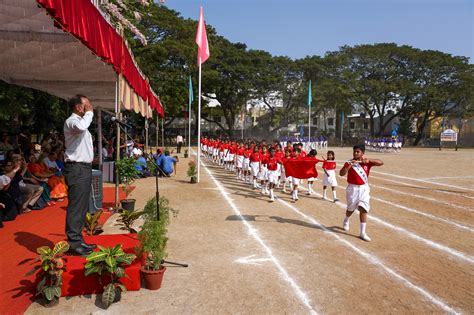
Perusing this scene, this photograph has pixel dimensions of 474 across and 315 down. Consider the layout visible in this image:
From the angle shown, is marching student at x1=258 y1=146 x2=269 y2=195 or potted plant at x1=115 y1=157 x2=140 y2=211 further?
marching student at x1=258 y1=146 x2=269 y2=195

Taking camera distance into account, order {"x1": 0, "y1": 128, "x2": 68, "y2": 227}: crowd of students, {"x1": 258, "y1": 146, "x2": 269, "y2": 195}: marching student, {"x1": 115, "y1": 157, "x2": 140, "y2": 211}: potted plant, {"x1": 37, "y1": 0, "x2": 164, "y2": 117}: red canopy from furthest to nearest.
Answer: {"x1": 258, "y1": 146, "x2": 269, "y2": 195}: marching student, {"x1": 115, "y1": 157, "x2": 140, "y2": 211}: potted plant, {"x1": 0, "y1": 128, "x2": 68, "y2": 227}: crowd of students, {"x1": 37, "y1": 0, "x2": 164, "y2": 117}: red canopy

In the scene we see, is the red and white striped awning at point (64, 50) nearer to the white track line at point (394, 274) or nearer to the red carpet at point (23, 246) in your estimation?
the red carpet at point (23, 246)

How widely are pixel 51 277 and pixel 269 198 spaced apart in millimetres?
8637

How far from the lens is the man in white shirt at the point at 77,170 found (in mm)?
4895

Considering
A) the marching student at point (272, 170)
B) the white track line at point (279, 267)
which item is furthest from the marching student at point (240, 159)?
the white track line at point (279, 267)

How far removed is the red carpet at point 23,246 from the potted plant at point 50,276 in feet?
0.86

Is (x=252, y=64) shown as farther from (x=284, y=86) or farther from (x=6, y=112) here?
(x=6, y=112)

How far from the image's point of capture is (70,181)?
4.88 m

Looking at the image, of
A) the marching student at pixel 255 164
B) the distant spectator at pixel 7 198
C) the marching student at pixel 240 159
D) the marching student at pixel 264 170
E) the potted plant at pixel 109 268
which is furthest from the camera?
the marching student at pixel 240 159

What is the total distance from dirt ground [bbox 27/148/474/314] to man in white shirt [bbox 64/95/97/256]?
0.88 meters

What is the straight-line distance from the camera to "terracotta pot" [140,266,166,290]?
15.8 ft

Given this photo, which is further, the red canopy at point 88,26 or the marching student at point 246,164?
the marching student at point 246,164

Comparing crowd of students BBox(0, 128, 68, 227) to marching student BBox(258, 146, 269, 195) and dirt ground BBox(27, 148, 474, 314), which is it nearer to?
dirt ground BBox(27, 148, 474, 314)

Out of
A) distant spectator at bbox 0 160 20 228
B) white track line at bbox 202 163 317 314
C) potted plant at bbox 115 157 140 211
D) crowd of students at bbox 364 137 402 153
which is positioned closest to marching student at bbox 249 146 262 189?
white track line at bbox 202 163 317 314
